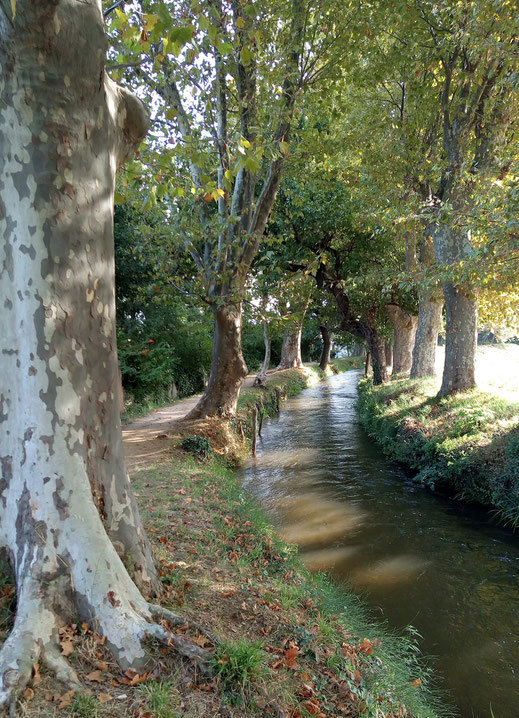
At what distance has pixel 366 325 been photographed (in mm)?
18406

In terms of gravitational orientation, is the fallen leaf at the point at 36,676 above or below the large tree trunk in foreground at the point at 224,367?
below

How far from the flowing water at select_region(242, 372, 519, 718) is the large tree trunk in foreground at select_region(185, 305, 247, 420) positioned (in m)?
1.69

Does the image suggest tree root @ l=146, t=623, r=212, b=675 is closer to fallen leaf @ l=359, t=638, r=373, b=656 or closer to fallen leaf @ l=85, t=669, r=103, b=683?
fallen leaf @ l=85, t=669, r=103, b=683

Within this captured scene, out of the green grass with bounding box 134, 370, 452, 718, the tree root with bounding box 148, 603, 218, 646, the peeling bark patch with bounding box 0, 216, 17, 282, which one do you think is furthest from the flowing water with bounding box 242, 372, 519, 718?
the peeling bark patch with bounding box 0, 216, 17, 282

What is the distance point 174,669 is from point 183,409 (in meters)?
11.0

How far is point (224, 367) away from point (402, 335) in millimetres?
10944

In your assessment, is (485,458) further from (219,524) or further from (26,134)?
(26,134)

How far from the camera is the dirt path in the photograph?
8.26 m

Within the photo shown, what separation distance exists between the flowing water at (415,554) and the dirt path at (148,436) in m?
2.11

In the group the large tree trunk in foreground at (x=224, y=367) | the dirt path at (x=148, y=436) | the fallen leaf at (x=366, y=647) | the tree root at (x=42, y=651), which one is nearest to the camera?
the tree root at (x=42, y=651)

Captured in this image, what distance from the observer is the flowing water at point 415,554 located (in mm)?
4102

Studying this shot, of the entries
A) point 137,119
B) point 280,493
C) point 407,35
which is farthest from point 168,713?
point 407,35

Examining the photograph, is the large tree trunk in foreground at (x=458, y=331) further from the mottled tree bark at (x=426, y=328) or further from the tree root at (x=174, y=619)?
the tree root at (x=174, y=619)

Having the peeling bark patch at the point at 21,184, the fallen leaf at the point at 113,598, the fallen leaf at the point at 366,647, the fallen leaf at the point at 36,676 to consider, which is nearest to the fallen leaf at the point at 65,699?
the fallen leaf at the point at 36,676
